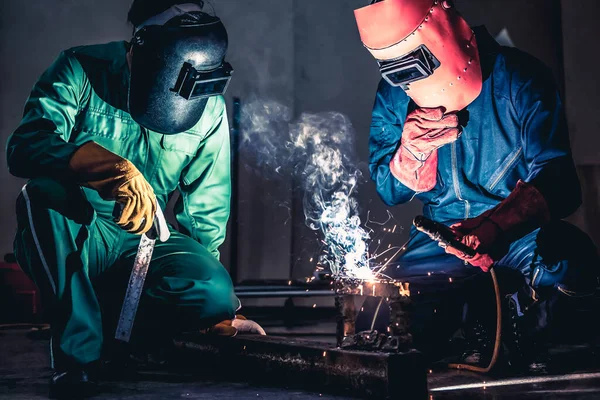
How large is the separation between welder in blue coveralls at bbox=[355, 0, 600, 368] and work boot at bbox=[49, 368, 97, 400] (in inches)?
49.0

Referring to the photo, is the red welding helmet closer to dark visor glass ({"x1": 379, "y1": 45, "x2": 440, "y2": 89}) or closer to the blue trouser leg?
dark visor glass ({"x1": 379, "y1": 45, "x2": 440, "y2": 89})

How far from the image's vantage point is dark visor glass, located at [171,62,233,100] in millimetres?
2479

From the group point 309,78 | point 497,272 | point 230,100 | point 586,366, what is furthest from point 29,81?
point 586,366

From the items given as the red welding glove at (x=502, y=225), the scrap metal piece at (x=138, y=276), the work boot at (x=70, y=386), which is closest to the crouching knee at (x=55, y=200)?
the scrap metal piece at (x=138, y=276)

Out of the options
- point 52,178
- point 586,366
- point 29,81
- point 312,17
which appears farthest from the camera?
point 312,17

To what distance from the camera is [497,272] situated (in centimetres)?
251

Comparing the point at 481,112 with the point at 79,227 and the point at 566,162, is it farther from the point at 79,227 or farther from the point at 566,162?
the point at 79,227

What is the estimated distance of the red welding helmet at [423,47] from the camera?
2.33m

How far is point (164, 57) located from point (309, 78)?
2821 mm

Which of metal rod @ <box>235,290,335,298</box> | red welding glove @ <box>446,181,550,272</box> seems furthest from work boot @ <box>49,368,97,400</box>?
metal rod @ <box>235,290,335,298</box>

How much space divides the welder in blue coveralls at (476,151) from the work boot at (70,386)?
124 cm

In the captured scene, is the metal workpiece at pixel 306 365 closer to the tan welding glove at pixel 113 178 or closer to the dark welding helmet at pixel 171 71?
the tan welding glove at pixel 113 178

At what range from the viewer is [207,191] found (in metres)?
2.75

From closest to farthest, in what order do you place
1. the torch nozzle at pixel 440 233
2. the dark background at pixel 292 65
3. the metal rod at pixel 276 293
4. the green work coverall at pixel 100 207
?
the torch nozzle at pixel 440 233 → the green work coverall at pixel 100 207 → the metal rod at pixel 276 293 → the dark background at pixel 292 65
